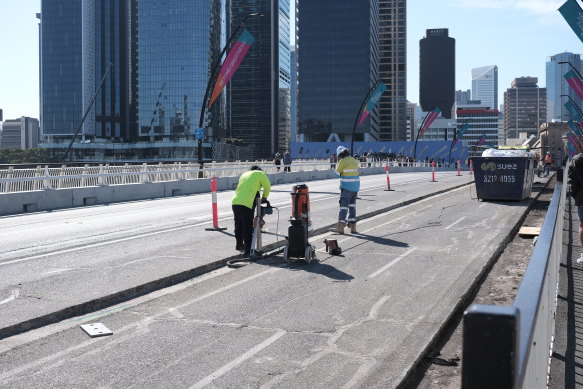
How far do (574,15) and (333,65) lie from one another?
6200 inches

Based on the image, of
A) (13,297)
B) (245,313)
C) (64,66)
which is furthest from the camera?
(64,66)

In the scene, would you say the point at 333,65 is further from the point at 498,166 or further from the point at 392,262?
the point at 392,262

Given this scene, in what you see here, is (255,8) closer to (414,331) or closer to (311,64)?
(311,64)

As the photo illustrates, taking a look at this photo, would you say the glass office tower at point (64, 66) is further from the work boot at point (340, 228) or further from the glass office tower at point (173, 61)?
the work boot at point (340, 228)

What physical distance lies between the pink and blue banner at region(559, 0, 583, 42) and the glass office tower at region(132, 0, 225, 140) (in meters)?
129

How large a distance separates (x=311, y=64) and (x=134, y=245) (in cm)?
17100

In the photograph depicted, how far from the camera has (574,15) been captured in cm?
2183

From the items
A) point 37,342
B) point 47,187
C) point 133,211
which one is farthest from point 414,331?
point 47,187

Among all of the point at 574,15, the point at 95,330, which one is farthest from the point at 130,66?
the point at 95,330

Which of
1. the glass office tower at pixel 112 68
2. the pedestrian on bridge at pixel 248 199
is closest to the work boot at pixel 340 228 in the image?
the pedestrian on bridge at pixel 248 199

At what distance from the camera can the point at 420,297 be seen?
7.84 metres

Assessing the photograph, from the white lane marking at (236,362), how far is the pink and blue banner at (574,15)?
2007 centimetres

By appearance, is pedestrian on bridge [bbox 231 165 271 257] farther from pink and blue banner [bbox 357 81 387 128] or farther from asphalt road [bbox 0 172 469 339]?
pink and blue banner [bbox 357 81 387 128]

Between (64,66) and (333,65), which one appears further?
(333,65)
